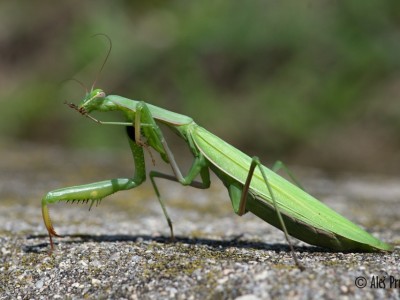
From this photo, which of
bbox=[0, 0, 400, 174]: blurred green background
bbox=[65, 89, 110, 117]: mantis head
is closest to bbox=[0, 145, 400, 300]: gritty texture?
bbox=[65, 89, 110, 117]: mantis head

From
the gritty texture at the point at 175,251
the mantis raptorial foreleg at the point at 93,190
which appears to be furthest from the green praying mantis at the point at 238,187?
the gritty texture at the point at 175,251

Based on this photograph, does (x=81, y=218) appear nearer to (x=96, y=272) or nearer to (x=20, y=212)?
(x=20, y=212)

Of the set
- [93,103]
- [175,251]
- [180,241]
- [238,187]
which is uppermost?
[93,103]

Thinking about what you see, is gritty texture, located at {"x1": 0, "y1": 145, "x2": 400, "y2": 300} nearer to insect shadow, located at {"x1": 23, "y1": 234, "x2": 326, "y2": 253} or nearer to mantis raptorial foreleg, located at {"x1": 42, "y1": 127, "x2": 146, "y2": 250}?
insect shadow, located at {"x1": 23, "y1": 234, "x2": 326, "y2": 253}

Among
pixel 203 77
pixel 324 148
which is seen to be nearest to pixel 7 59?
pixel 203 77

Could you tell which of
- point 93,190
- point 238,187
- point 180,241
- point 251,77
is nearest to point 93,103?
point 93,190

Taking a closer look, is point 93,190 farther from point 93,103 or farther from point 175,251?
point 175,251
